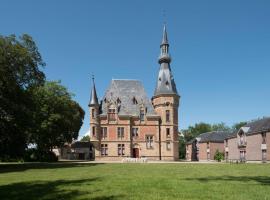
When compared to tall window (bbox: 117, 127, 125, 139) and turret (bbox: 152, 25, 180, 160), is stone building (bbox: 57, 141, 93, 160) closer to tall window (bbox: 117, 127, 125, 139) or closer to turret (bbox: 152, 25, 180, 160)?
tall window (bbox: 117, 127, 125, 139)

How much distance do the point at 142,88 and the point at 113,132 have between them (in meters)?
10.5

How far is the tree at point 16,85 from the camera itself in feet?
105

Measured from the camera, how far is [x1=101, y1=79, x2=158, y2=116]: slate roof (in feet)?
207

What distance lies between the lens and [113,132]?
61.9 m

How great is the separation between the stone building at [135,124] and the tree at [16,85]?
2535 cm

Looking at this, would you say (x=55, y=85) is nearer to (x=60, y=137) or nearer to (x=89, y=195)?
(x=60, y=137)

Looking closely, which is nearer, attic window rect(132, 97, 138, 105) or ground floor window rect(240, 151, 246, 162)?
ground floor window rect(240, 151, 246, 162)

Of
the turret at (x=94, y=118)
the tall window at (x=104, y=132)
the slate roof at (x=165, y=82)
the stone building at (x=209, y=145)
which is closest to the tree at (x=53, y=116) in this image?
the turret at (x=94, y=118)

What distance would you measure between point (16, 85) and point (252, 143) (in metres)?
39.0

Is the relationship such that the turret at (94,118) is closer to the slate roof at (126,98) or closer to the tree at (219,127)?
the slate roof at (126,98)

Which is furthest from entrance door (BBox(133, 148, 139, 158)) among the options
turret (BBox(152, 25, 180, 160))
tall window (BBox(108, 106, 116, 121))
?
tall window (BBox(108, 106, 116, 121))

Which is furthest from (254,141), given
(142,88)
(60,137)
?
(60,137)

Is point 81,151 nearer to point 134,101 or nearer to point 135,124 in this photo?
point 135,124

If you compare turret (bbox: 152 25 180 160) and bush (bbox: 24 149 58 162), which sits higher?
turret (bbox: 152 25 180 160)
